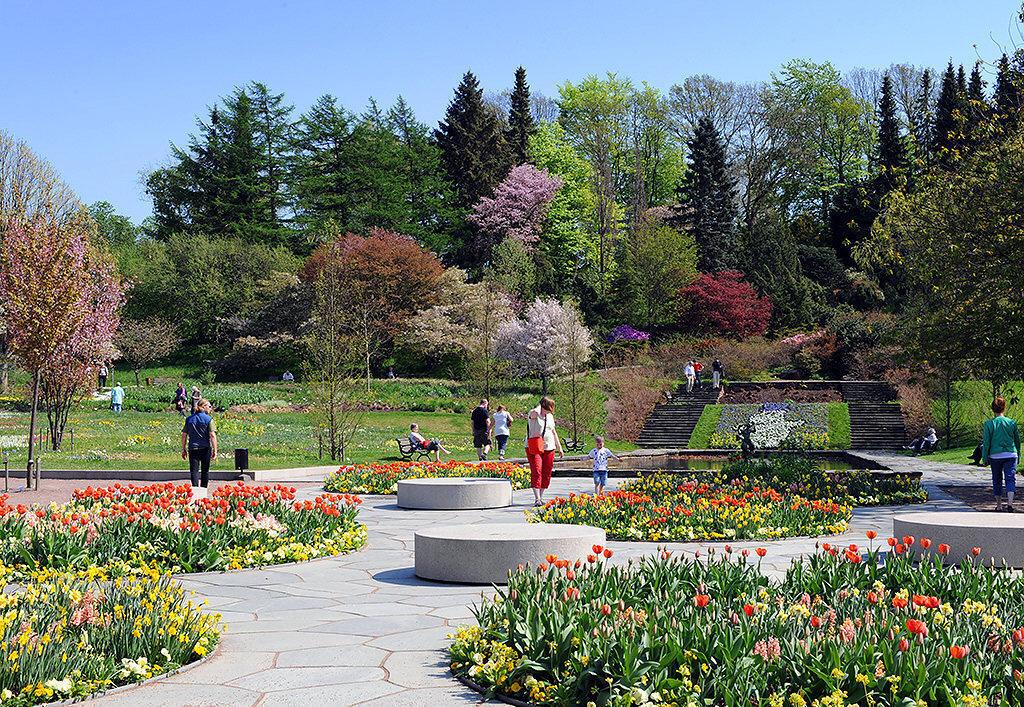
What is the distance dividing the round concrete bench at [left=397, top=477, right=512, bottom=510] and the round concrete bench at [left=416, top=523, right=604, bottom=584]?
6276 mm

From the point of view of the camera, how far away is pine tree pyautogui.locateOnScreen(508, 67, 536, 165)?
227 ft

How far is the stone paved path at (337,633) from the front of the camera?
18.4ft

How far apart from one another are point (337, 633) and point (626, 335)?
5205cm

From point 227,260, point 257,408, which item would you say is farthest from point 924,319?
point 227,260

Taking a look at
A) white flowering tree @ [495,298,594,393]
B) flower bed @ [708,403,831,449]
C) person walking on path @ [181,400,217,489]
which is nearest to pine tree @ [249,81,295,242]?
white flowering tree @ [495,298,594,393]

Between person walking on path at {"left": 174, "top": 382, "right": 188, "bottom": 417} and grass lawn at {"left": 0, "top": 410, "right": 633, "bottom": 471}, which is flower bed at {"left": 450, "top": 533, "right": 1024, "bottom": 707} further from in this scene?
person walking on path at {"left": 174, "top": 382, "right": 188, "bottom": 417}

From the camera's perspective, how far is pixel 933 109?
6931 cm

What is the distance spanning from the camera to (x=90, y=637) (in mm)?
5949

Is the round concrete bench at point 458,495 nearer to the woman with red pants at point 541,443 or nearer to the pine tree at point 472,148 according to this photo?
the woman with red pants at point 541,443

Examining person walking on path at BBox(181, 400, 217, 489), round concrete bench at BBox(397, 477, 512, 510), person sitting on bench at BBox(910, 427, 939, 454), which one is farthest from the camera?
person sitting on bench at BBox(910, 427, 939, 454)

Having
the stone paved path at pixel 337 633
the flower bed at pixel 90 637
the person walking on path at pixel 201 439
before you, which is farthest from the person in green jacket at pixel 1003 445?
the flower bed at pixel 90 637

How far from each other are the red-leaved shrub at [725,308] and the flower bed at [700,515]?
4350 cm

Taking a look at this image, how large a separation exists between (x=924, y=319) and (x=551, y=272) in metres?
41.5

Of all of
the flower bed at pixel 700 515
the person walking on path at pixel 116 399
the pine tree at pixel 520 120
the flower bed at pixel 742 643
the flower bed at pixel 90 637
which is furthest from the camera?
the pine tree at pixel 520 120
